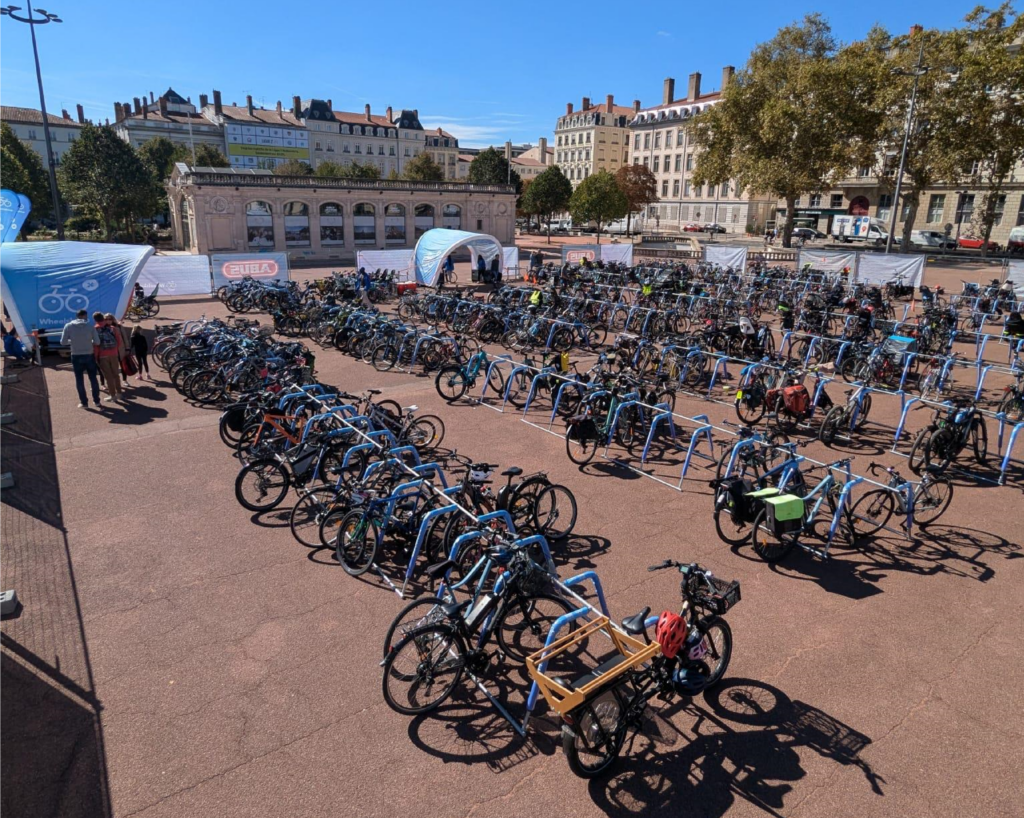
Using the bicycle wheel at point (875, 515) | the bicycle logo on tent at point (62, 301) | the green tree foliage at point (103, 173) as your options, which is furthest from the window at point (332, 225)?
the bicycle wheel at point (875, 515)

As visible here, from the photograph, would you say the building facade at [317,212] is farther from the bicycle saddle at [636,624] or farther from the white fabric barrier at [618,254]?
the bicycle saddle at [636,624]

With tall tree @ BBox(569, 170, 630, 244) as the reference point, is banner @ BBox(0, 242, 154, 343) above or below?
below

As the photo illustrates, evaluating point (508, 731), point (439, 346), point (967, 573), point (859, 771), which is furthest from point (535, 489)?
point (439, 346)

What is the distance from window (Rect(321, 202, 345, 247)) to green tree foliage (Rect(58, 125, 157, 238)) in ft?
44.0

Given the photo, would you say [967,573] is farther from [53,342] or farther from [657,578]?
[53,342]

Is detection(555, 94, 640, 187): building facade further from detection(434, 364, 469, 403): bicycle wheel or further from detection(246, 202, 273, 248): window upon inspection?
detection(434, 364, 469, 403): bicycle wheel

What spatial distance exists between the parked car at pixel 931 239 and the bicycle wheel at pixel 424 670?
173 ft

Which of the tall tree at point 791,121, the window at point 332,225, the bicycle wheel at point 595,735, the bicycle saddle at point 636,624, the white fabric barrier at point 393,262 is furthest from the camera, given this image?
the window at point 332,225

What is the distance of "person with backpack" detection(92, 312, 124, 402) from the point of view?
1112 centimetres

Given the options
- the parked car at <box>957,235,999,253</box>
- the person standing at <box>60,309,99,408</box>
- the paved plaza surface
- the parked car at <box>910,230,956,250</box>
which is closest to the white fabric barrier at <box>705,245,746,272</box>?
the paved plaza surface

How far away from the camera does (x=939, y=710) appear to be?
4.61 meters

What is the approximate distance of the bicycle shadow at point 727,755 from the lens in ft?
12.9

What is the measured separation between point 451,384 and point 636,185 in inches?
2038

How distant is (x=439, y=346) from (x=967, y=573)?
33.2 feet
